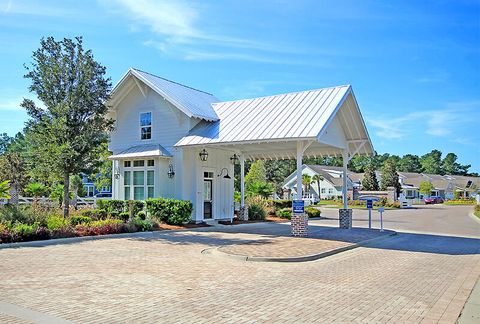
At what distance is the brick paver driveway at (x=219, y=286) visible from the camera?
6.53m

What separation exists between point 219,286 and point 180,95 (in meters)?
16.7

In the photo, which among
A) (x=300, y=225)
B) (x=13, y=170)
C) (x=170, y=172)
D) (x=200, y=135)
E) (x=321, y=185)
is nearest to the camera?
(x=300, y=225)

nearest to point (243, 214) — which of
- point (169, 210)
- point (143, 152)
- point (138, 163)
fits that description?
point (169, 210)

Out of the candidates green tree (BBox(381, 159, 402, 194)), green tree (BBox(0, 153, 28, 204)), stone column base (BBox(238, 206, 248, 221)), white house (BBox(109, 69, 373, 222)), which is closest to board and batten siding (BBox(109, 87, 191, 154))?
white house (BBox(109, 69, 373, 222))

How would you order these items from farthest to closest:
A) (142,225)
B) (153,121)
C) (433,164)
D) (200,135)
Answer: (433,164) → (153,121) → (200,135) → (142,225)

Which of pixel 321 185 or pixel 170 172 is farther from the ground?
pixel 170 172

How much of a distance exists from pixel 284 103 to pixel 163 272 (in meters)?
12.9

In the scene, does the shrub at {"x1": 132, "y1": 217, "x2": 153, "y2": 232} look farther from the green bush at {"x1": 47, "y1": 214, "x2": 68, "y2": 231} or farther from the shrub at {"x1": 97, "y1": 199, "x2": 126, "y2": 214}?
the shrub at {"x1": 97, "y1": 199, "x2": 126, "y2": 214}

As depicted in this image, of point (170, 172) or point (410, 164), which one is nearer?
point (170, 172)

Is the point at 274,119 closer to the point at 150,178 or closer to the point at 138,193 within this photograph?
the point at 150,178

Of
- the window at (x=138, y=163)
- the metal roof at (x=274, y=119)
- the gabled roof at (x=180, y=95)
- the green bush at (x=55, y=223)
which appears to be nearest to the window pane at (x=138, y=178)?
the window at (x=138, y=163)

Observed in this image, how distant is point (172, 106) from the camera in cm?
2278

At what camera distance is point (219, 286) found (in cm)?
837

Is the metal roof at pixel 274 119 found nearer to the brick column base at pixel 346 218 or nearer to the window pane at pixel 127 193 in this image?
the window pane at pixel 127 193
